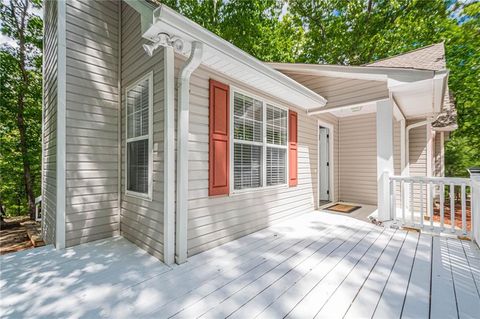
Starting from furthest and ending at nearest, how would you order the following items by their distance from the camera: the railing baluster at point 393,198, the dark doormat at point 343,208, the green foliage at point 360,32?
the green foliage at point 360,32, the dark doormat at point 343,208, the railing baluster at point 393,198


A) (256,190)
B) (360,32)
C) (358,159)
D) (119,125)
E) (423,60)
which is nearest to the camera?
(119,125)

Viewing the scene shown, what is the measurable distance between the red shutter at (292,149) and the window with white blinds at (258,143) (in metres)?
0.12

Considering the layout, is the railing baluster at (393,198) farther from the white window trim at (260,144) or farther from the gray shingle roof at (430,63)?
the gray shingle roof at (430,63)

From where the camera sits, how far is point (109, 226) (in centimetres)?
340

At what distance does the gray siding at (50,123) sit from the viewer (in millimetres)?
3201

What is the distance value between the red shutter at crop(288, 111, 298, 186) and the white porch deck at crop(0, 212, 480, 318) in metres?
1.57

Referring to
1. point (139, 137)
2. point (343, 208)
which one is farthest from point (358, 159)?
point (139, 137)

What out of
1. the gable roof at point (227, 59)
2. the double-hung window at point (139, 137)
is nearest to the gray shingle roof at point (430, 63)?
the gable roof at point (227, 59)

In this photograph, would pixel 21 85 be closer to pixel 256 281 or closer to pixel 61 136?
pixel 61 136

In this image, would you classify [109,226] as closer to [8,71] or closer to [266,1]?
[8,71]

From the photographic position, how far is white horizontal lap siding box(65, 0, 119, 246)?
10.0 feet

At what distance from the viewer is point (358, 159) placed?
612 centimetres

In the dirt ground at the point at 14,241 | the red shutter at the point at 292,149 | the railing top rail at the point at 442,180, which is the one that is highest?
the red shutter at the point at 292,149

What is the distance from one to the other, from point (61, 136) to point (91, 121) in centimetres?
44
